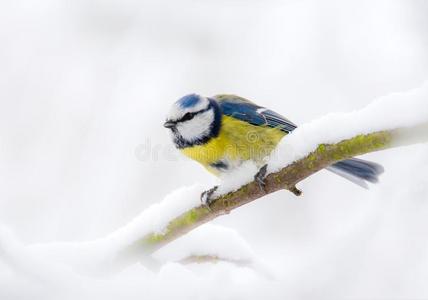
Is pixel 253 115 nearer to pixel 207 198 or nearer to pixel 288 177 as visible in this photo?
pixel 207 198

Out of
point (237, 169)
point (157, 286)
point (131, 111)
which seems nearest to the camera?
point (157, 286)

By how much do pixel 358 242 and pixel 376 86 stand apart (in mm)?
2626

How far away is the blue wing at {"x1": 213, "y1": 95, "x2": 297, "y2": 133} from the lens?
2.62 metres

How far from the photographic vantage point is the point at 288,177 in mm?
1639

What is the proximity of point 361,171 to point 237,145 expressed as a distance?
0.58 metres

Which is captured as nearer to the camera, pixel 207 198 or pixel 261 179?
pixel 261 179

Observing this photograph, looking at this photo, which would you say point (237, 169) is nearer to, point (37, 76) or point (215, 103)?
point (215, 103)

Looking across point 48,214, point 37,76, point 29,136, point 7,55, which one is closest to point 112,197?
point 48,214

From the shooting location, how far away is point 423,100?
1223mm

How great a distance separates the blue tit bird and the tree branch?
531 mm

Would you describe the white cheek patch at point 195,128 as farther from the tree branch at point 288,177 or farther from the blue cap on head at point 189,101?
the tree branch at point 288,177

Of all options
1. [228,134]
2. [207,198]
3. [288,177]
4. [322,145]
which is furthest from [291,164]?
[228,134]

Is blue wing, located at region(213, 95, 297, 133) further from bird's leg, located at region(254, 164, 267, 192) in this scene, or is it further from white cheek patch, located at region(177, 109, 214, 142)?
bird's leg, located at region(254, 164, 267, 192)

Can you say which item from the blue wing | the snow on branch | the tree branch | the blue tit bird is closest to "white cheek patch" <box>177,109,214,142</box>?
the blue tit bird
